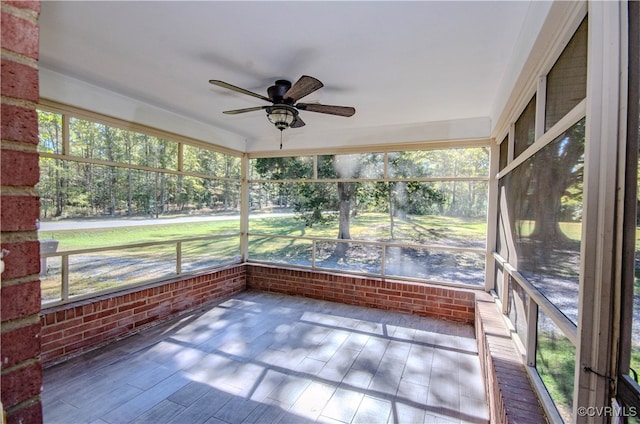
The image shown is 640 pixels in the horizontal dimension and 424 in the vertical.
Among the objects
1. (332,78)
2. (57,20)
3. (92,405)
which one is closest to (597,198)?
(332,78)

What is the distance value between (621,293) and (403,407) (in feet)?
6.11

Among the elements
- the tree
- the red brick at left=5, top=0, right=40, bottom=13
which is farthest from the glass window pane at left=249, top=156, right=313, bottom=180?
the red brick at left=5, top=0, right=40, bottom=13

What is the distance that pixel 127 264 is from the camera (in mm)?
3639

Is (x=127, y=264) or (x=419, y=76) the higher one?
(x=419, y=76)

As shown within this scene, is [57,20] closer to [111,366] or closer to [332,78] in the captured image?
[332,78]

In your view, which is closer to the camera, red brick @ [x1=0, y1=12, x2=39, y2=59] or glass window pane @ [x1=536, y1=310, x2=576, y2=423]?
red brick @ [x1=0, y1=12, x2=39, y2=59]

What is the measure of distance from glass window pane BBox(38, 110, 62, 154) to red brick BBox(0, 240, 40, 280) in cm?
326

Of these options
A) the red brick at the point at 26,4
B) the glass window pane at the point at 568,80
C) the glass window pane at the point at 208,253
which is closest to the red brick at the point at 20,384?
the red brick at the point at 26,4

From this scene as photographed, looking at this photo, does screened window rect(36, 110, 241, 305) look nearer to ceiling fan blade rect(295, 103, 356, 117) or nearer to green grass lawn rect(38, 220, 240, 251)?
green grass lawn rect(38, 220, 240, 251)

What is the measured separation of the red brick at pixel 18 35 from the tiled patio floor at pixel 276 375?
2.39 m

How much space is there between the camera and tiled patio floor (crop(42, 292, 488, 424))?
2.18 m

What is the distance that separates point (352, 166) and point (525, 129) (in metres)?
2.78
